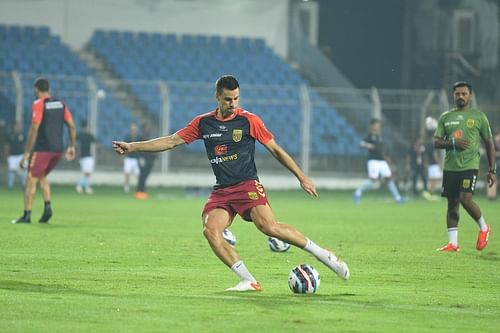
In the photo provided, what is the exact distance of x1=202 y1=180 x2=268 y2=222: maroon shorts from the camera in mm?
11398

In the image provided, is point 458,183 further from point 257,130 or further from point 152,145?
point 152,145

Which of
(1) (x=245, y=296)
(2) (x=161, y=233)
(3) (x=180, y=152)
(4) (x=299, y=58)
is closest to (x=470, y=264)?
(1) (x=245, y=296)

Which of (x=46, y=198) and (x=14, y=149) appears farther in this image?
(x=14, y=149)

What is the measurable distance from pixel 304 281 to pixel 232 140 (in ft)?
5.08

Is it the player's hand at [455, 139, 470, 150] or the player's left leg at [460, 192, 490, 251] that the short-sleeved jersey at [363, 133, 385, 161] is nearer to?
the player's left leg at [460, 192, 490, 251]

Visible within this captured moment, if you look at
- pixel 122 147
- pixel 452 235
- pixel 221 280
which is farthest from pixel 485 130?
pixel 122 147

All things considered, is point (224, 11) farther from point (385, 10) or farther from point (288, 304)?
point (288, 304)

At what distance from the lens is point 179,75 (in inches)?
1661

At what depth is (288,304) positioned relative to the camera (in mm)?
10297

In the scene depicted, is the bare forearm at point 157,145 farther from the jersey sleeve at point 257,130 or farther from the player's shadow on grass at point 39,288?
the player's shadow on grass at point 39,288

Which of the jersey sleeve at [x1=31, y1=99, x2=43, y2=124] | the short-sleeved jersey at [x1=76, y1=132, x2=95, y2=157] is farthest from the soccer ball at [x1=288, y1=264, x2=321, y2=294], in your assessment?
the short-sleeved jersey at [x1=76, y1=132, x2=95, y2=157]

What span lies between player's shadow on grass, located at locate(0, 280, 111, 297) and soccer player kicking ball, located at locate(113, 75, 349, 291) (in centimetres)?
133

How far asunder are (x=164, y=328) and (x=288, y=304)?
1.80m

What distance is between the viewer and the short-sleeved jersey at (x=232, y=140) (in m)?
11.5
